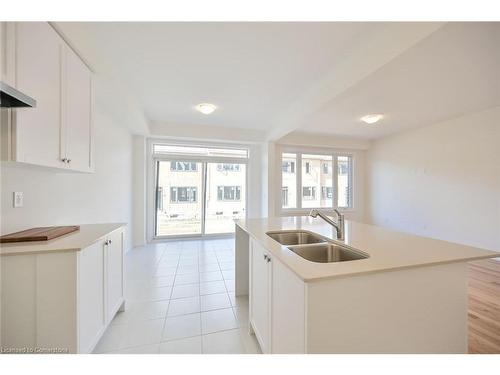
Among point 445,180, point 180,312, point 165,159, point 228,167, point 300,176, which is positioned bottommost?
point 180,312

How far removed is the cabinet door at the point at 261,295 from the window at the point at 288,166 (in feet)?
13.7

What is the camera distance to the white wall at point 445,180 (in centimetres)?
349

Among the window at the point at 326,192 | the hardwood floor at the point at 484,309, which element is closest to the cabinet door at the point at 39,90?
the hardwood floor at the point at 484,309

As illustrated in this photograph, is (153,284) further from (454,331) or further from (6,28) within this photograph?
(454,331)

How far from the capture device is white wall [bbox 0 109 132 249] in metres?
1.59

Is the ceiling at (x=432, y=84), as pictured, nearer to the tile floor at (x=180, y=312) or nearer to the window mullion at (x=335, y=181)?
the window mullion at (x=335, y=181)

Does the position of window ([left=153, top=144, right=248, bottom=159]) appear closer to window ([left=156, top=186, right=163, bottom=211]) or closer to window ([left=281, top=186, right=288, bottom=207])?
window ([left=156, top=186, right=163, bottom=211])

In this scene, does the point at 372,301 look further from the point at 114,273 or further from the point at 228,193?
the point at 228,193

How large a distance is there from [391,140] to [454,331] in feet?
17.5

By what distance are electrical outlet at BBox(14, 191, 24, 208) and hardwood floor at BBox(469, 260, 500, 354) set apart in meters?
3.70

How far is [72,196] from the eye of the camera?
7.64 ft

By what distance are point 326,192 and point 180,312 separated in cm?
504

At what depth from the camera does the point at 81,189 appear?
2.50 m

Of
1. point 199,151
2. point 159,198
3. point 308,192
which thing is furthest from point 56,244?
point 308,192
